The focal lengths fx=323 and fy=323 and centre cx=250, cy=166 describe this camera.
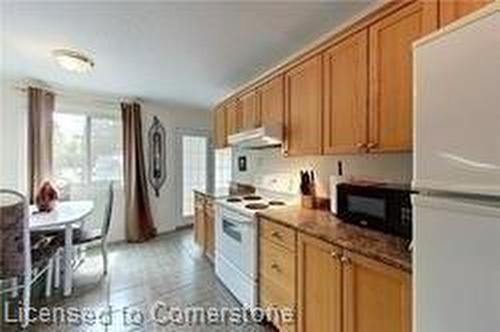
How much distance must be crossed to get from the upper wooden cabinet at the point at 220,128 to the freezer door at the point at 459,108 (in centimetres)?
365

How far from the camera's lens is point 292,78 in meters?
2.80

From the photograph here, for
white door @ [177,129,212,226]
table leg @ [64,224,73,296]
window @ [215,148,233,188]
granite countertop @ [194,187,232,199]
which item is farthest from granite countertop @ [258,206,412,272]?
white door @ [177,129,212,226]

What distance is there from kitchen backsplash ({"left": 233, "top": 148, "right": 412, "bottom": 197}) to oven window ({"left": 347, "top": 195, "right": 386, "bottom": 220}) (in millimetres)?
300

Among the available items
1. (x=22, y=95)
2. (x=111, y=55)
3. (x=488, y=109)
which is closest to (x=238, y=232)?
(x=111, y=55)

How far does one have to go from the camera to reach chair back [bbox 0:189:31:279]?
2.37 meters

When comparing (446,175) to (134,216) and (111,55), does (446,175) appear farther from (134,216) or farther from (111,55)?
(134,216)

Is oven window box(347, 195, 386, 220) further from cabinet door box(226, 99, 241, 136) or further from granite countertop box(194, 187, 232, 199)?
granite countertop box(194, 187, 232, 199)

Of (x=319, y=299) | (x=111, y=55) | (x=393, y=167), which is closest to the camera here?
(x=319, y=299)

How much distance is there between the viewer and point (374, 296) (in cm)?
145

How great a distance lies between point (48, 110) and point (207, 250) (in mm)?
2819

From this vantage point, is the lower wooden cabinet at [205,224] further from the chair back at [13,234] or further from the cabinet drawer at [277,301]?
the chair back at [13,234]

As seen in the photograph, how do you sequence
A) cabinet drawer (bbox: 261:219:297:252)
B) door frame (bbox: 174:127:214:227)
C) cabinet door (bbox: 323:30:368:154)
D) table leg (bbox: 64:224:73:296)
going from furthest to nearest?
door frame (bbox: 174:127:214:227) < table leg (bbox: 64:224:73:296) < cabinet drawer (bbox: 261:219:297:252) < cabinet door (bbox: 323:30:368:154)

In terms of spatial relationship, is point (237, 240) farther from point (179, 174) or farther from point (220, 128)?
point (179, 174)

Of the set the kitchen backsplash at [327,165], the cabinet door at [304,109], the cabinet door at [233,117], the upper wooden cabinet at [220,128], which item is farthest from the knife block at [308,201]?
the upper wooden cabinet at [220,128]
